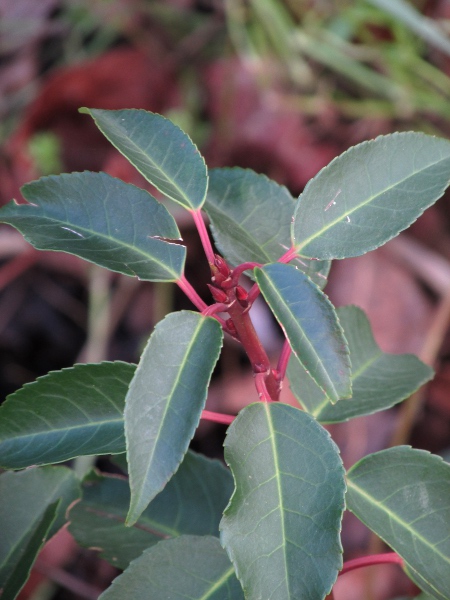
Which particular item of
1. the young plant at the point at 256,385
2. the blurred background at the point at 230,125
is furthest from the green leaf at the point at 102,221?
the blurred background at the point at 230,125

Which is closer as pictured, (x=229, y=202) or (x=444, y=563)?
(x=444, y=563)

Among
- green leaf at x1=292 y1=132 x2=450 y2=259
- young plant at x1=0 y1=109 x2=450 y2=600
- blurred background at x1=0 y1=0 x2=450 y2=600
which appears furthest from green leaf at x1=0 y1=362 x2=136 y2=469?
blurred background at x1=0 y1=0 x2=450 y2=600

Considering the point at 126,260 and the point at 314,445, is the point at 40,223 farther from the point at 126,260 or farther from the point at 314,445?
the point at 314,445

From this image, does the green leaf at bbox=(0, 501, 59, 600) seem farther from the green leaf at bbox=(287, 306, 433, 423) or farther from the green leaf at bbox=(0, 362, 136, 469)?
the green leaf at bbox=(287, 306, 433, 423)

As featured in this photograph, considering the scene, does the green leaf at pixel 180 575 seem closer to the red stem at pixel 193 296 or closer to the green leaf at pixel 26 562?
the green leaf at pixel 26 562

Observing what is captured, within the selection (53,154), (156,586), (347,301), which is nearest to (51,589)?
(156,586)

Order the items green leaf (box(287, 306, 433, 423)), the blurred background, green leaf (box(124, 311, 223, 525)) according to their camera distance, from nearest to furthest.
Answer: green leaf (box(124, 311, 223, 525))
green leaf (box(287, 306, 433, 423))
the blurred background
